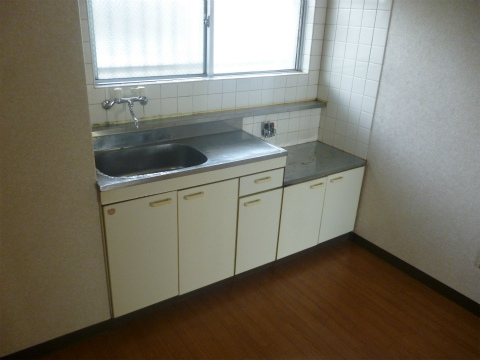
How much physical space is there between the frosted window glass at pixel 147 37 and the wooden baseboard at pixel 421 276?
1877mm

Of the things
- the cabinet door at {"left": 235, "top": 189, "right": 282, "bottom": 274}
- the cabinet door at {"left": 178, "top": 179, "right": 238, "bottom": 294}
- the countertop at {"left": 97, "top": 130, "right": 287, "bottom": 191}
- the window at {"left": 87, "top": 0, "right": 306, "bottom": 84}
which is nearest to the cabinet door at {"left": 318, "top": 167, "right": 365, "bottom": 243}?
the cabinet door at {"left": 235, "top": 189, "right": 282, "bottom": 274}

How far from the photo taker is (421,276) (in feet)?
9.41

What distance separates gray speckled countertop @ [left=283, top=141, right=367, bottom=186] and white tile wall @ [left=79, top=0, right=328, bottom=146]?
0.14 meters

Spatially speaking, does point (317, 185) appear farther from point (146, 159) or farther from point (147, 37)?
point (147, 37)

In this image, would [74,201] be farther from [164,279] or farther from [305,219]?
[305,219]

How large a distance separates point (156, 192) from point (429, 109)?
1782 mm

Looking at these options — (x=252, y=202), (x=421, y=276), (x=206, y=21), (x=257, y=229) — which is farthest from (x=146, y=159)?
(x=421, y=276)

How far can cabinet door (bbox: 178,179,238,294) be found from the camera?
2320 millimetres

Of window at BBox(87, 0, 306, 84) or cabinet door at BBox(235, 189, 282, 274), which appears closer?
window at BBox(87, 0, 306, 84)

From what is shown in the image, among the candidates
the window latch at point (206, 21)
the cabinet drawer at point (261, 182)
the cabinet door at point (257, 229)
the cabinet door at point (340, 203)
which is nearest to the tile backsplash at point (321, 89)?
the cabinet door at point (340, 203)

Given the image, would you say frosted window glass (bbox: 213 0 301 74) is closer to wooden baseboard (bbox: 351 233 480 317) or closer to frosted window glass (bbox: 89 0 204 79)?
frosted window glass (bbox: 89 0 204 79)

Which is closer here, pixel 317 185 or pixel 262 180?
pixel 262 180

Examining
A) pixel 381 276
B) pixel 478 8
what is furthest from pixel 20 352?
pixel 478 8

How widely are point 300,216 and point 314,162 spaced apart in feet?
1.43
